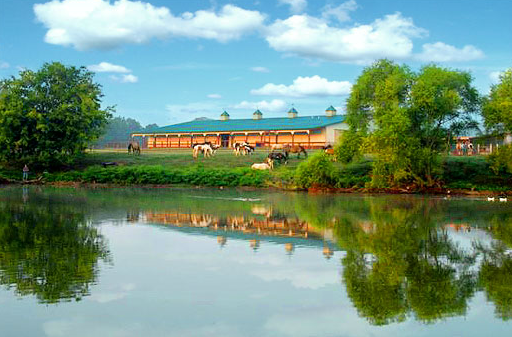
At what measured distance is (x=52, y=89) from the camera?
184ft

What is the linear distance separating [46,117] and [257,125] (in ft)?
96.6

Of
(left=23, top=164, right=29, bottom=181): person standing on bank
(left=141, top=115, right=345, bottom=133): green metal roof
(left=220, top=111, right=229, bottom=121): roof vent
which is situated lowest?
(left=23, top=164, right=29, bottom=181): person standing on bank

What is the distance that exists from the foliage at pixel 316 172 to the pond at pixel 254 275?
55.2ft

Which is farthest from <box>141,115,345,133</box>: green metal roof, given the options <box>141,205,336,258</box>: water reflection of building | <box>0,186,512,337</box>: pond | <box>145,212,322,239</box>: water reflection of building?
<box>0,186,512,337</box>: pond

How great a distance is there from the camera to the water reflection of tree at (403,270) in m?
10.4

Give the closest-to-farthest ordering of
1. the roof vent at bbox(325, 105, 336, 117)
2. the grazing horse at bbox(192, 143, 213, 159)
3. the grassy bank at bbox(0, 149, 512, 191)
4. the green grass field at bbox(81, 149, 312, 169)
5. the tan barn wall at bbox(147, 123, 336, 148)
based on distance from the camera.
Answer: the grassy bank at bbox(0, 149, 512, 191) < the green grass field at bbox(81, 149, 312, 169) < the grazing horse at bbox(192, 143, 213, 159) < the tan barn wall at bbox(147, 123, 336, 148) < the roof vent at bbox(325, 105, 336, 117)

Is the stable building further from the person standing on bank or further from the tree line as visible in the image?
the person standing on bank

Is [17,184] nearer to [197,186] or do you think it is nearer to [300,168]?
[197,186]

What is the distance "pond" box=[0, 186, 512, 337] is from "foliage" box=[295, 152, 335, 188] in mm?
16831

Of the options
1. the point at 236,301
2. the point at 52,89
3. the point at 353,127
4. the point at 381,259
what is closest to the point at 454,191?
the point at 353,127

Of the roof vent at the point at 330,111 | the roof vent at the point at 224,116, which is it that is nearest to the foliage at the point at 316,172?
the roof vent at the point at 330,111

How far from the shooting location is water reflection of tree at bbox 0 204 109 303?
1172 centimetres

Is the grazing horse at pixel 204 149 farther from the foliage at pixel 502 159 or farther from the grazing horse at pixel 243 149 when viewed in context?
the foliage at pixel 502 159

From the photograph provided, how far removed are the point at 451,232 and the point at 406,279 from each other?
7.90 m
